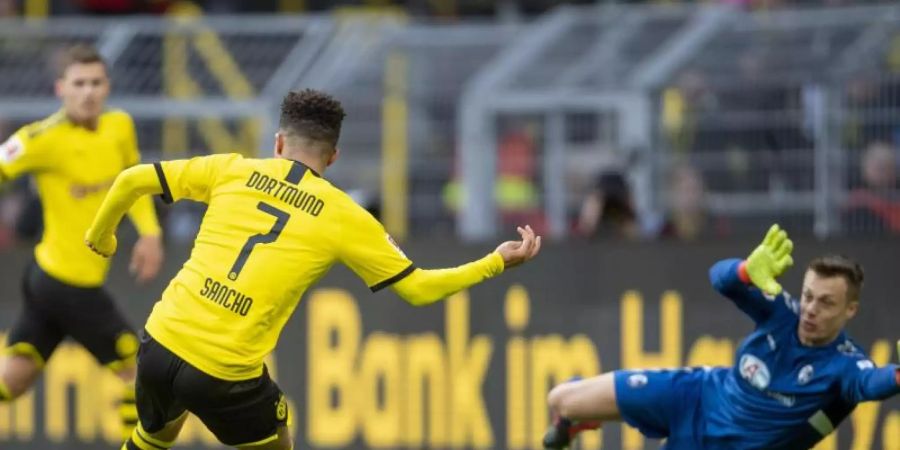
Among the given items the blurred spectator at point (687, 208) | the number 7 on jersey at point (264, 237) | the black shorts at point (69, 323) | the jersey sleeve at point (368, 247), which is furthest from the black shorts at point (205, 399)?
the blurred spectator at point (687, 208)

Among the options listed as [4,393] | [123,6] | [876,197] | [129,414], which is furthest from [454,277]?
[123,6]

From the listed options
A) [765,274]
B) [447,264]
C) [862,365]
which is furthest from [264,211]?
[447,264]

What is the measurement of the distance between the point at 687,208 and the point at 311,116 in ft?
18.4

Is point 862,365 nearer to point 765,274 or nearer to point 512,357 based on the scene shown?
point 765,274

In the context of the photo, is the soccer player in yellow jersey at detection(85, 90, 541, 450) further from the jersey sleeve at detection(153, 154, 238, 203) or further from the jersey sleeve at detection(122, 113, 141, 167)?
the jersey sleeve at detection(122, 113, 141, 167)

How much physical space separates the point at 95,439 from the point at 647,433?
4943mm

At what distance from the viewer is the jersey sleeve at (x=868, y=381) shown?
842 cm

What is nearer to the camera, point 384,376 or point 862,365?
point 862,365

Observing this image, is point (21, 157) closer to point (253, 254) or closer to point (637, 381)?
point (253, 254)

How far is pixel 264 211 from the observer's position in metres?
7.70

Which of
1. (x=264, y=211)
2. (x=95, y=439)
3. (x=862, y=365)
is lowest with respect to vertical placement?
(x=95, y=439)

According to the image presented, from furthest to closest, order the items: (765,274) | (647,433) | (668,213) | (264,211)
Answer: (668,213) < (647,433) < (765,274) < (264,211)

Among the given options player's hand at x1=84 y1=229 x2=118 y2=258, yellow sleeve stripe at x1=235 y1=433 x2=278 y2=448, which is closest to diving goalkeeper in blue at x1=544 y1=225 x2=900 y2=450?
yellow sleeve stripe at x1=235 y1=433 x2=278 y2=448

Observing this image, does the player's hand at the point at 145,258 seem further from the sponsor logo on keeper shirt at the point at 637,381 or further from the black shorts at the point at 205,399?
the sponsor logo on keeper shirt at the point at 637,381
